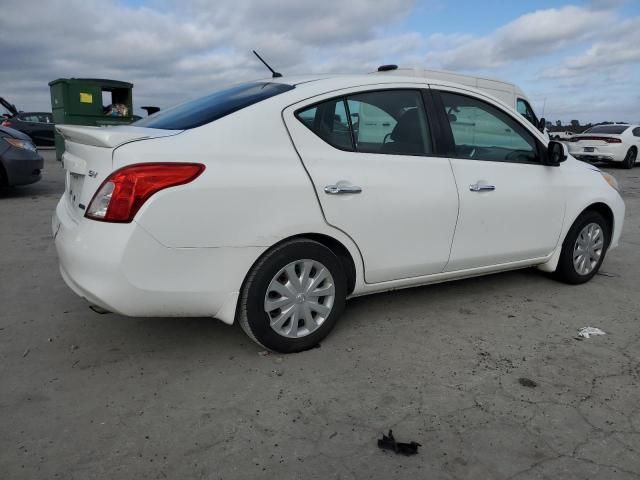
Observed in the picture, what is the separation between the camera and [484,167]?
3789 millimetres

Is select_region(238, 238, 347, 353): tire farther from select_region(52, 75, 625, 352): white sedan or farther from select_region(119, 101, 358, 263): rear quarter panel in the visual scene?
select_region(119, 101, 358, 263): rear quarter panel

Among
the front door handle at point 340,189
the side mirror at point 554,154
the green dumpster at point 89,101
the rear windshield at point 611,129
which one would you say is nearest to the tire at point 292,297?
the front door handle at point 340,189

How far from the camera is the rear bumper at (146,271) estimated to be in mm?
2643

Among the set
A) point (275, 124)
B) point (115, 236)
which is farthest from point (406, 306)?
point (115, 236)

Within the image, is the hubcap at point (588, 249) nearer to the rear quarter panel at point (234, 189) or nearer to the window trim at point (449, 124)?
Result: the window trim at point (449, 124)

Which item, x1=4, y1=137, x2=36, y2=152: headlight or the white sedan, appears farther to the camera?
x1=4, y1=137, x2=36, y2=152: headlight

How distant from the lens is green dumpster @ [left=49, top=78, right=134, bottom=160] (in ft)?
44.4

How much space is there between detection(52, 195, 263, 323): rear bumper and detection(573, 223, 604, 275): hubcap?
297 centimetres

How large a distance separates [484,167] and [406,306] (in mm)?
1145

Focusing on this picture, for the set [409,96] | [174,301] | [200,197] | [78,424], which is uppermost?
[409,96]

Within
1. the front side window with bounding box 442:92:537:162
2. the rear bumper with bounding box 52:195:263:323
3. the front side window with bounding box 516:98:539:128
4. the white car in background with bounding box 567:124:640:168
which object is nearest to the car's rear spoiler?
the rear bumper with bounding box 52:195:263:323

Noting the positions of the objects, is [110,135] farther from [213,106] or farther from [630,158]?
[630,158]

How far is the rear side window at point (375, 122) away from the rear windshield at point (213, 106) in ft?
0.93

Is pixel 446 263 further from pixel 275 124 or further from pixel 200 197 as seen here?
pixel 200 197
